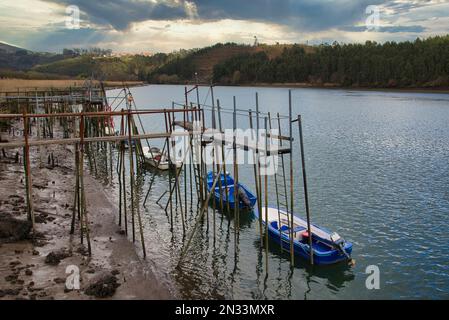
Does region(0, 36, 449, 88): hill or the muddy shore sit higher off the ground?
region(0, 36, 449, 88): hill

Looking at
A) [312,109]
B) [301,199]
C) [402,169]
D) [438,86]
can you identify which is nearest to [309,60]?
[438,86]

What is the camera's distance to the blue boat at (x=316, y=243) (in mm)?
17000

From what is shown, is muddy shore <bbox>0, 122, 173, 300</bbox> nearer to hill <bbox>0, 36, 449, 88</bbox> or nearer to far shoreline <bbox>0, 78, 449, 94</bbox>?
far shoreline <bbox>0, 78, 449, 94</bbox>

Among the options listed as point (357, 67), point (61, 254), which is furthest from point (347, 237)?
point (357, 67)

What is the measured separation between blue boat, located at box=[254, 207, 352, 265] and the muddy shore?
6262 millimetres

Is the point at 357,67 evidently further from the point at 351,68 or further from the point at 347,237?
the point at 347,237

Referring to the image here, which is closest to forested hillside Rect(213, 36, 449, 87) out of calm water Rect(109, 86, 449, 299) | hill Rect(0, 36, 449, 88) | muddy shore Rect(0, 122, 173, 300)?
hill Rect(0, 36, 449, 88)

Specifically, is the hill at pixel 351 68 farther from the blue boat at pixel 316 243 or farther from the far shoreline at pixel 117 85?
the blue boat at pixel 316 243

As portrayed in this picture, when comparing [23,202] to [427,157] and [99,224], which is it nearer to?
[99,224]

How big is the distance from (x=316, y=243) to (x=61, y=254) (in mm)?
10831

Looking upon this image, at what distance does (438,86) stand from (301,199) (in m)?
104

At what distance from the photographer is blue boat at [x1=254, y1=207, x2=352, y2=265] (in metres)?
17.0

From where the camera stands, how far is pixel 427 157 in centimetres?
3784

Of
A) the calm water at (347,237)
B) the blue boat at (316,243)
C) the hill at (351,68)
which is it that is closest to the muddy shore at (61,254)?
the calm water at (347,237)
